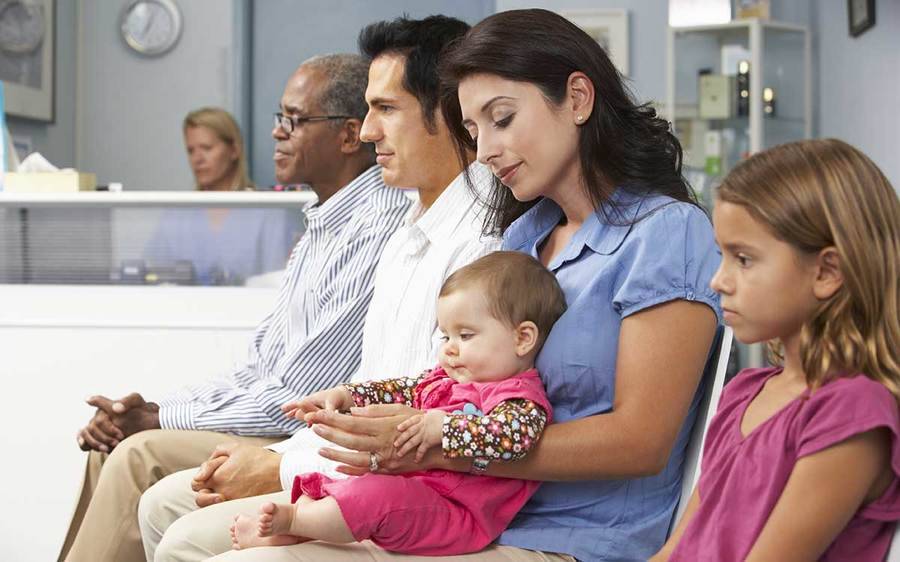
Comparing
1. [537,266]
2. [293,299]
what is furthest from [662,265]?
[293,299]

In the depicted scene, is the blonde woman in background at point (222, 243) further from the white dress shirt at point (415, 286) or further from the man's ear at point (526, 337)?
the man's ear at point (526, 337)

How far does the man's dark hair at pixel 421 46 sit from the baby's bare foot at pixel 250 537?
80 centimetres

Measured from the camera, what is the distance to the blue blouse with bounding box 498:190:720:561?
4.55 feet

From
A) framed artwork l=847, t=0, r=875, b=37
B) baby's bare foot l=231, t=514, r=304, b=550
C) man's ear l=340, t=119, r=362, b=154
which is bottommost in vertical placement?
baby's bare foot l=231, t=514, r=304, b=550

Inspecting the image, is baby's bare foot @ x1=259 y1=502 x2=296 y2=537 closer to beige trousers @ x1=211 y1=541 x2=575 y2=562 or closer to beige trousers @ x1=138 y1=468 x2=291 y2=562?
beige trousers @ x1=211 y1=541 x2=575 y2=562

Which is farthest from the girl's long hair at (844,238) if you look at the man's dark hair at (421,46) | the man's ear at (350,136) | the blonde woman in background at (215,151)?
the blonde woman in background at (215,151)

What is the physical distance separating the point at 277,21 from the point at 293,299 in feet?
15.0

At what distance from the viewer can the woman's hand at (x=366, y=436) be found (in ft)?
4.40

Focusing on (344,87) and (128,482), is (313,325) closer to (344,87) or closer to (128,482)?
(128,482)

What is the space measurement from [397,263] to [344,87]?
770mm

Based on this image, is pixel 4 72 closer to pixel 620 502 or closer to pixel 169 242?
pixel 169 242

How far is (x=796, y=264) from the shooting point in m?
1.08

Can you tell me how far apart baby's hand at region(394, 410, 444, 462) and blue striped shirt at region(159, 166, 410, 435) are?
33.9 inches

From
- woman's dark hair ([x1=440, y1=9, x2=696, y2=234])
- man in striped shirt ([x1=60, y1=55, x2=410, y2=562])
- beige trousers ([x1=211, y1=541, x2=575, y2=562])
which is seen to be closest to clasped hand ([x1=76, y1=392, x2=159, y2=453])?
man in striped shirt ([x1=60, y1=55, x2=410, y2=562])
